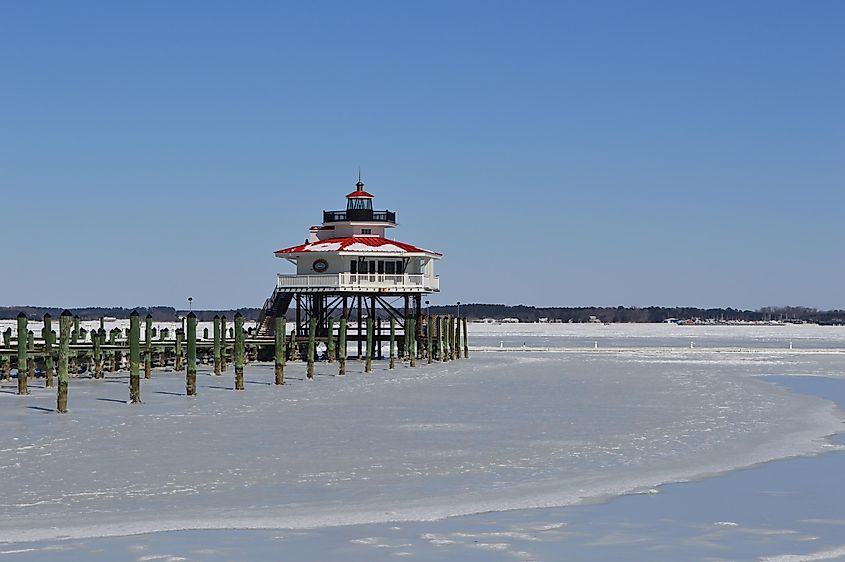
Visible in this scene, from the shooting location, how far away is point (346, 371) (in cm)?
5116

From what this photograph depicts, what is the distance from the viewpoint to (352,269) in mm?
56906

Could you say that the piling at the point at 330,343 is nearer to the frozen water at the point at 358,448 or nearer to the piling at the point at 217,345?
the piling at the point at 217,345

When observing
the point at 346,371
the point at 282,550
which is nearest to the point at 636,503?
the point at 282,550

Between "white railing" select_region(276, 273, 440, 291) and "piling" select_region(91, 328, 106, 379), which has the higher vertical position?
Result: "white railing" select_region(276, 273, 440, 291)

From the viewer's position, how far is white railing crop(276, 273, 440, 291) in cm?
5638

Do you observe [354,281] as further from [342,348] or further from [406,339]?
[342,348]

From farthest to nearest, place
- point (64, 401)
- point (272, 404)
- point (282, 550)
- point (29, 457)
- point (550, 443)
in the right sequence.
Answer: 1. point (272, 404)
2. point (64, 401)
3. point (550, 443)
4. point (29, 457)
5. point (282, 550)

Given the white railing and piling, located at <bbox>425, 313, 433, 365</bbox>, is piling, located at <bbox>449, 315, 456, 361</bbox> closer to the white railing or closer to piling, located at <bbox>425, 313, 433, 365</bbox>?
piling, located at <bbox>425, 313, 433, 365</bbox>

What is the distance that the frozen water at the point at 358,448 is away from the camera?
51.8ft

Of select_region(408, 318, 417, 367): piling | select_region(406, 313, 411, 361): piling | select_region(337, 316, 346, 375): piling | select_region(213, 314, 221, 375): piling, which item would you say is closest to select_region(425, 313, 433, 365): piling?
select_region(408, 318, 417, 367): piling

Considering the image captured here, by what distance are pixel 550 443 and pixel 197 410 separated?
11300 millimetres

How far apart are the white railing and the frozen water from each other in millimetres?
15633

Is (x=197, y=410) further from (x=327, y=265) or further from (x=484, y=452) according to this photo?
(x=327, y=265)

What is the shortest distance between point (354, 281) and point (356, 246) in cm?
169
